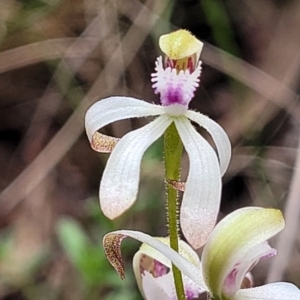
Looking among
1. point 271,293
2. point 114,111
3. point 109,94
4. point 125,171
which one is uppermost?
point 109,94

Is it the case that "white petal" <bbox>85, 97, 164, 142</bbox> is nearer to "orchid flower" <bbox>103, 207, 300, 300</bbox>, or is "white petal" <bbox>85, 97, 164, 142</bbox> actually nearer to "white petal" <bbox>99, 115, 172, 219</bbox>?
"white petal" <bbox>99, 115, 172, 219</bbox>

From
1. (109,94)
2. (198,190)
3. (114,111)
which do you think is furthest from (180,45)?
(109,94)

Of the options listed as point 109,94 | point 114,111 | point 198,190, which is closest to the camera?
point 198,190

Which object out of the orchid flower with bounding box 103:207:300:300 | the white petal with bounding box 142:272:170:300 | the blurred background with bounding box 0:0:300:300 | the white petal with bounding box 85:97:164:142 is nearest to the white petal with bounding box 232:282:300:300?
the orchid flower with bounding box 103:207:300:300

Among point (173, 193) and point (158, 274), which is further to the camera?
point (158, 274)

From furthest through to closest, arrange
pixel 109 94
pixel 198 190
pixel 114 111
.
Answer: pixel 109 94 → pixel 114 111 → pixel 198 190

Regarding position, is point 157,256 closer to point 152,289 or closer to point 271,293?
point 152,289

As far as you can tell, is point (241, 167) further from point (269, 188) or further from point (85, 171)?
point (85, 171)
